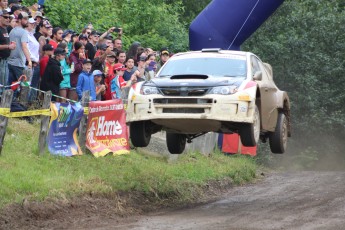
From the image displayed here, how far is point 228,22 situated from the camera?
21656 millimetres

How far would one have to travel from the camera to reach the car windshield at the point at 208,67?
1569 cm

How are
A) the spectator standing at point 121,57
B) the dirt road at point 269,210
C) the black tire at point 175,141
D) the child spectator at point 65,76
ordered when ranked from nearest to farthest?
the dirt road at point 269,210 → the black tire at point 175,141 → the child spectator at point 65,76 → the spectator standing at point 121,57

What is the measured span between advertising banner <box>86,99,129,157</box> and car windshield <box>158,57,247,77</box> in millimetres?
2217

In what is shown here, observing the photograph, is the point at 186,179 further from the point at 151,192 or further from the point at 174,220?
the point at 174,220

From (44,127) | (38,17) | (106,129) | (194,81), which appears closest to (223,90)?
(194,81)

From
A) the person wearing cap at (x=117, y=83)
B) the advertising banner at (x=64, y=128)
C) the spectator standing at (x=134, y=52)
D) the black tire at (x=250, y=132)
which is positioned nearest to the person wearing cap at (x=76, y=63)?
the person wearing cap at (x=117, y=83)

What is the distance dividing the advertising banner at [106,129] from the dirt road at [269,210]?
245 cm

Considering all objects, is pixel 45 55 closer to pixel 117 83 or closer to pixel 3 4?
pixel 3 4

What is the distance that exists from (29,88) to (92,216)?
3780 millimetres

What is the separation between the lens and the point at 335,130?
35281mm

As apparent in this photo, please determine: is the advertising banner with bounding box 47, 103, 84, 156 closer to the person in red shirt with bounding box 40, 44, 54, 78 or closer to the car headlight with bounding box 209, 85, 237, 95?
the person in red shirt with bounding box 40, 44, 54, 78

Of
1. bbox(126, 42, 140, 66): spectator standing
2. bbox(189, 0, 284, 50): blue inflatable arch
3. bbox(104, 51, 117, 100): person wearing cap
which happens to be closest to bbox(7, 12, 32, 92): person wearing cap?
bbox(104, 51, 117, 100): person wearing cap

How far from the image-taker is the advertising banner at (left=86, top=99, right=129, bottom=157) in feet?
58.0

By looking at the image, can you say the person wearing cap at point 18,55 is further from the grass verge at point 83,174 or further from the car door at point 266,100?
the car door at point 266,100
